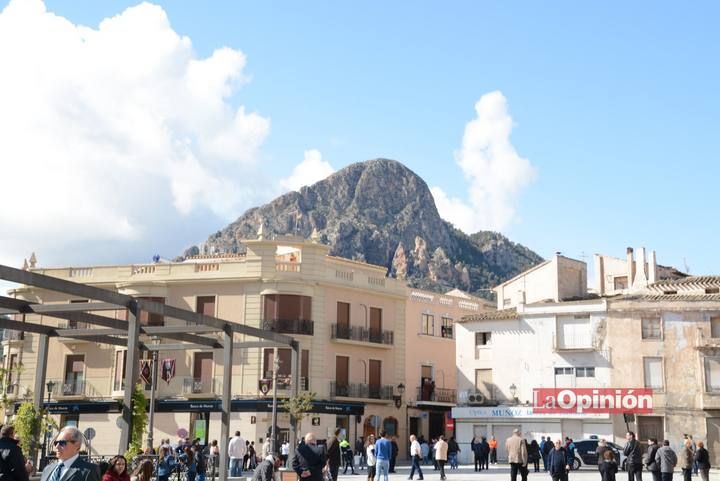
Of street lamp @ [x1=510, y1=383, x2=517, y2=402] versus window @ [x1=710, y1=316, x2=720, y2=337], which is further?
street lamp @ [x1=510, y1=383, x2=517, y2=402]

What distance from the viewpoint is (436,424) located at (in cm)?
5544

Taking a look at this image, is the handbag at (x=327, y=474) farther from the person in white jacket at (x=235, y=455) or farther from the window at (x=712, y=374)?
the window at (x=712, y=374)

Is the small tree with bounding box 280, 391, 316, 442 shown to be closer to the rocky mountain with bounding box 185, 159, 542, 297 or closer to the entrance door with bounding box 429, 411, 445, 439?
the entrance door with bounding box 429, 411, 445, 439

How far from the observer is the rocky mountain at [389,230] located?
5728 inches

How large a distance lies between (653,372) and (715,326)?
375cm

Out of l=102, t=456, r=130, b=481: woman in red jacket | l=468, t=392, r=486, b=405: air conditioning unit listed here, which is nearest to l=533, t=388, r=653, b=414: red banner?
l=468, t=392, r=486, b=405: air conditioning unit

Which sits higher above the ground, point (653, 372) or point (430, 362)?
point (430, 362)

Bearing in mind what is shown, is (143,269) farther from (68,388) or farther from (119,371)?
(68,388)

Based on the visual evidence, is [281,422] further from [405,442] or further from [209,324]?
[209,324]

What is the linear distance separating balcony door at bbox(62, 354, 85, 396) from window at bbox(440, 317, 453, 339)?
21.8m

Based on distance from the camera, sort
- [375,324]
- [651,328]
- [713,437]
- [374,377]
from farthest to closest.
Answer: [375,324]
[374,377]
[651,328]
[713,437]

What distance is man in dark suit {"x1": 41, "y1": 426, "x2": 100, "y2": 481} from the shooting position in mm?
6973

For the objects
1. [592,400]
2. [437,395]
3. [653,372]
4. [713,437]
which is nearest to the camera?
[713,437]

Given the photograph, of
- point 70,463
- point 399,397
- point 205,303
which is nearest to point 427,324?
point 399,397
